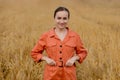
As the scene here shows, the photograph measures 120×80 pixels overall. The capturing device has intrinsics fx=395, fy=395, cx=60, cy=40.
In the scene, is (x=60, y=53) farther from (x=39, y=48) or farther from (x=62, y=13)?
(x=62, y=13)

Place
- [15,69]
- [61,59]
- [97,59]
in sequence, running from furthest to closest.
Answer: [97,59] → [15,69] → [61,59]

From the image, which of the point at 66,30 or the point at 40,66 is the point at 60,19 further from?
the point at 40,66

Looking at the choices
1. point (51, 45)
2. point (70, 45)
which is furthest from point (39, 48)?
point (70, 45)

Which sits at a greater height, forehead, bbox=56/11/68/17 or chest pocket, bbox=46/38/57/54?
forehead, bbox=56/11/68/17

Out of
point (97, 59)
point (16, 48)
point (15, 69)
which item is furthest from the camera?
point (16, 48)

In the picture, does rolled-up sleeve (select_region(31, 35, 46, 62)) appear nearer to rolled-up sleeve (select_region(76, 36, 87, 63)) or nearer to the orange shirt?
the orange shirt

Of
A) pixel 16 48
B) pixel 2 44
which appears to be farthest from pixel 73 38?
pixel 2 44

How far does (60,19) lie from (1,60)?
4.86 ft

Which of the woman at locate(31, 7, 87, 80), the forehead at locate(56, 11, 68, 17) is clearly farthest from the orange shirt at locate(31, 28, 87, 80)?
the forehead at locate(56, 11, 68, 17)

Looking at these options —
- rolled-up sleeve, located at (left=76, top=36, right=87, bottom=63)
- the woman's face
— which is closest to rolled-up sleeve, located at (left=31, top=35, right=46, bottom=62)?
the woman's face

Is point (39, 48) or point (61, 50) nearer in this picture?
point (61, 50)

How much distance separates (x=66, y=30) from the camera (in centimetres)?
318

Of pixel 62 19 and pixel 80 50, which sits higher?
pixel 62 19

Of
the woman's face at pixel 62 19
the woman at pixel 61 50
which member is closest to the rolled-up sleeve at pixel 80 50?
the woman at pixel 61 50
